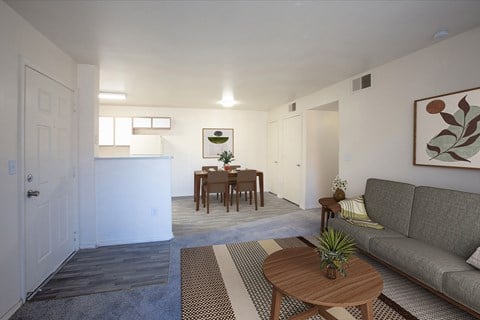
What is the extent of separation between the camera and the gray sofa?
5.64 ft

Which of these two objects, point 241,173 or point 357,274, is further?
point 241,173

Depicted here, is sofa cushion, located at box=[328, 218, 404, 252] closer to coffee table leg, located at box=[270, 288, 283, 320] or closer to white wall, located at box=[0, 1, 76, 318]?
coffee table leg, located at box=[270, 288, 283, 320]

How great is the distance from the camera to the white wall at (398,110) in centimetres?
233

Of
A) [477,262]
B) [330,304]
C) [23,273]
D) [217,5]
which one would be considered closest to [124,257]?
[23,273]

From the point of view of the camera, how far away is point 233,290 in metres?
2.13

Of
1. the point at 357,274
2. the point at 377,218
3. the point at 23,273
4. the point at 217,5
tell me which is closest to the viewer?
the point at 357,274

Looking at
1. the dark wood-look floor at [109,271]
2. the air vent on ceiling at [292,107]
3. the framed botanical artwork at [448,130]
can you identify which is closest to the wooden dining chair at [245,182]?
the air vent on ceiling at [292,107]

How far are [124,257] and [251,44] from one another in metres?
2.83

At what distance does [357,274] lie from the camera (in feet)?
5.47

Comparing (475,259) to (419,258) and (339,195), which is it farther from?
(339,195)

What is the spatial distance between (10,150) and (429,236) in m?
3.71

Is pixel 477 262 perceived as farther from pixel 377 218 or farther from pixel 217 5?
pixel 217 5

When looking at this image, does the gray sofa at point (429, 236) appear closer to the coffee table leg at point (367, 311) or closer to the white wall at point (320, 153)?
the coffee table leg at point (367, 311)

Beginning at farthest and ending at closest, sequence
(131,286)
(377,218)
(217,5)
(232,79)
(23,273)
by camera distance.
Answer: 1. (232,79)
2. (377,218)
3. (131,286)
4. (23,273)
5. (217,5)
